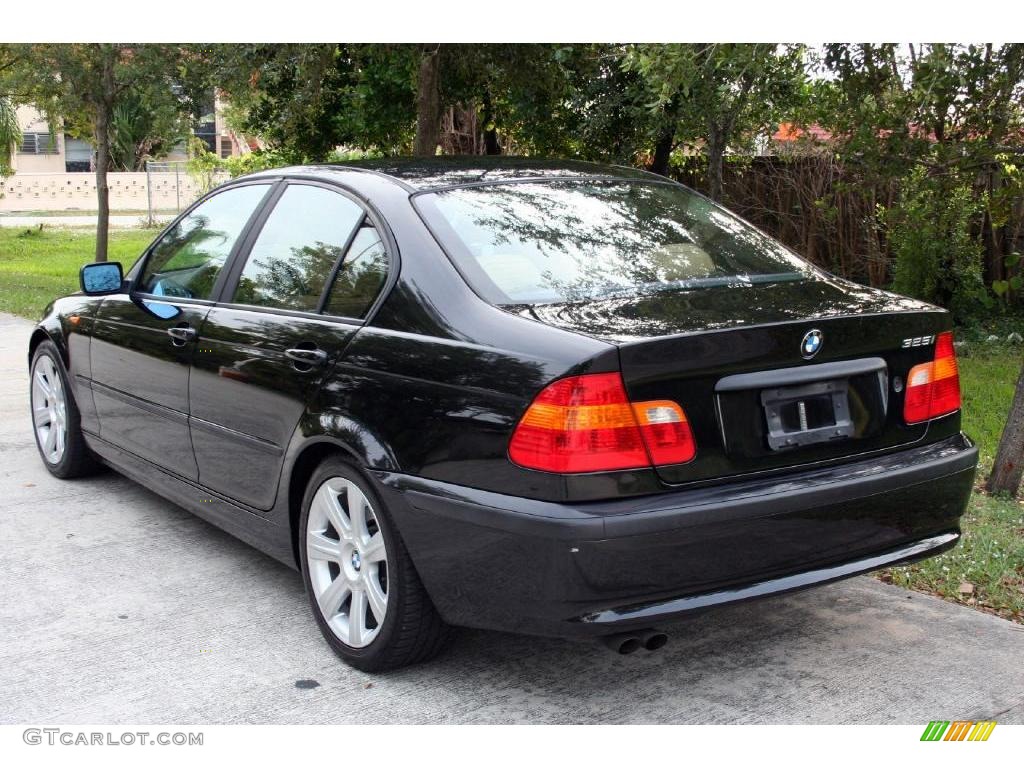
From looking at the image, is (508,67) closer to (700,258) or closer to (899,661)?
(700,258)

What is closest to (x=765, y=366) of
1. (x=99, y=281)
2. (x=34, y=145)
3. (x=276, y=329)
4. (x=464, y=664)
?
(x=464, y=664)

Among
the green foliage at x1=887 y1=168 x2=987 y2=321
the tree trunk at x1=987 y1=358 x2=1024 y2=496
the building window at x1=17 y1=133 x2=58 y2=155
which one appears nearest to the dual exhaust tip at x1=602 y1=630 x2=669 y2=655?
the tree trunk at x1=987 y1=358 x2=1024 y2=496

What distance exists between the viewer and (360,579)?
3.67 m

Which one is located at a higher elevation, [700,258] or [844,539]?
[700,258]

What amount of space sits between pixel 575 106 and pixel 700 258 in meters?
8.47

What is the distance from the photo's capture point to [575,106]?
1205 centimetres

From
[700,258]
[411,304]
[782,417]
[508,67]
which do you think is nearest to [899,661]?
[782,417]

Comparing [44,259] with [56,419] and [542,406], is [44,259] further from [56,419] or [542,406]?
[542,406]

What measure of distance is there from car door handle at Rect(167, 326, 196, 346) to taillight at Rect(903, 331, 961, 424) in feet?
8.64

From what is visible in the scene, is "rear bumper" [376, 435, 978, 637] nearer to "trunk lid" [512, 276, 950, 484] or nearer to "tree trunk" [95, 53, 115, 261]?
"trunk lid" [512, 276, 950, 484]

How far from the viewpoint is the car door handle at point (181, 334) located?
453 cm

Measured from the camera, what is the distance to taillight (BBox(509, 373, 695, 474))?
3021 mm

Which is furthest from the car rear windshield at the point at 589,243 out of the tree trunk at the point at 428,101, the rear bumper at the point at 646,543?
the tree trunk at the point at 428,101

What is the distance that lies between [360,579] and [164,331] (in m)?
1.64
